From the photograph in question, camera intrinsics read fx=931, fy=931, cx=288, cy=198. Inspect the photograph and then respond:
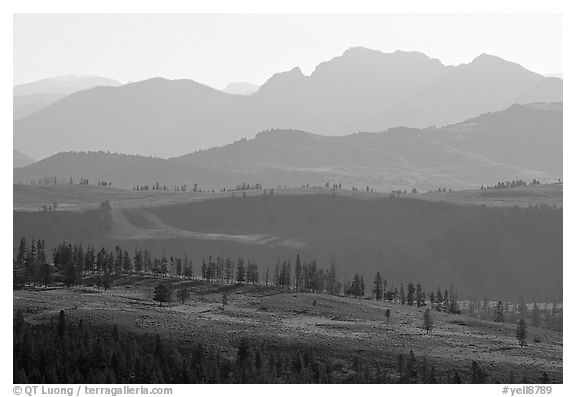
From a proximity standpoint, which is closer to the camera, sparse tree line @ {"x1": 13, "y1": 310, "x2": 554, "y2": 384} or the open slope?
sparse tree line @ {"x1": 13, "y1": 310, "x2": 554, "y2": 384}

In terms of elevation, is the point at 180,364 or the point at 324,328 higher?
the point at 180,364

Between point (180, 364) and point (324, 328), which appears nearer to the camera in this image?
point (180, 364)

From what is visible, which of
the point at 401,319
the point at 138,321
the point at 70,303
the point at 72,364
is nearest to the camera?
the point at 72,364

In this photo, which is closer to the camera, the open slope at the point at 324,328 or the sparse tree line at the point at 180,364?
the sparse tree line at the point at 180,364

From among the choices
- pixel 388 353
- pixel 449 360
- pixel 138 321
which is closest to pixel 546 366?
pixel 449 360
